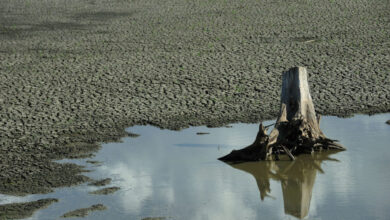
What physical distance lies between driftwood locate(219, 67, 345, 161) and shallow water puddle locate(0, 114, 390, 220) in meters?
0.13

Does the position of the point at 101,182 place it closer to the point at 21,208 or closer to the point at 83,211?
the point at 83,211

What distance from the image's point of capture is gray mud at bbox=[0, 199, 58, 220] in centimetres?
593

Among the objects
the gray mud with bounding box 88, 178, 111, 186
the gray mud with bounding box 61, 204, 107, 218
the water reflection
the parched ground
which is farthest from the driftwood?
the gray mud with bounding box 61, 204, 107, 218

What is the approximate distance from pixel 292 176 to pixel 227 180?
0.68m

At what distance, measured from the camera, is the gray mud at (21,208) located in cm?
593

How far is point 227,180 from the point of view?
6.88 m

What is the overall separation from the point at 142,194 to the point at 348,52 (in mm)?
6878

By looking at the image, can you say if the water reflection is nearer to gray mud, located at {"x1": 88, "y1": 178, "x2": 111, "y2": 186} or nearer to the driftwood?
the driftwood

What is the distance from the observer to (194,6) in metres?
17.2

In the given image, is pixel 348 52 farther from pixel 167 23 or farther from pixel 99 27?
pixel 99 27

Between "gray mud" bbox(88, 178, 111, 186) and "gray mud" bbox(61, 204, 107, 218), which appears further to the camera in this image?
"gray mud" bbox(88, 178, 111, 186)

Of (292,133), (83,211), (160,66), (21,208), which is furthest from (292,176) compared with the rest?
(160,66)

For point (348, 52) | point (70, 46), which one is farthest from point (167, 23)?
point (348, 52)

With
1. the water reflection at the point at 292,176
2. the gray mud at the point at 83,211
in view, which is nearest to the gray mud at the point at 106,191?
the gray mud at the point at 83,211
